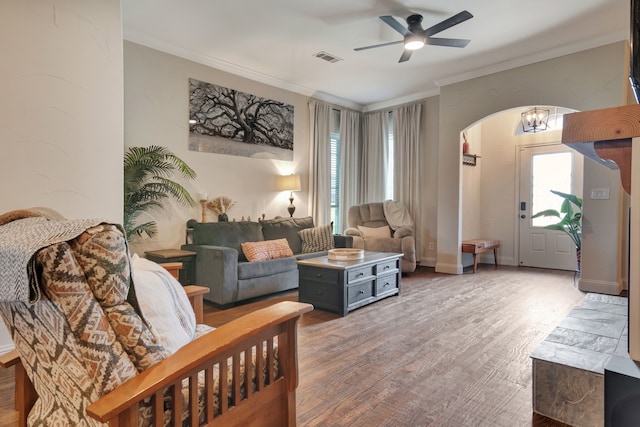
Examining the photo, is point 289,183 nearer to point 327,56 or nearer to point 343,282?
point 327,56

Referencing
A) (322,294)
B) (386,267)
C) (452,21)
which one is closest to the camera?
(452,21)

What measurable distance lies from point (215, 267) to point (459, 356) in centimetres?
230

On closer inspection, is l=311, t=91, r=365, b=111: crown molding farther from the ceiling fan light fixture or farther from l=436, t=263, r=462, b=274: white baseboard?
l=436, t=263, r=462, b=274: white baseboard

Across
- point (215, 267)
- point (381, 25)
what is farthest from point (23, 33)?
point (381, 25)

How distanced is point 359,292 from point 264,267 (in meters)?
1.06

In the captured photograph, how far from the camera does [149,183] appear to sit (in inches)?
Result: 155

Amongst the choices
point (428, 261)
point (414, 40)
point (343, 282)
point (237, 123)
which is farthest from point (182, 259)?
point (428, 261)

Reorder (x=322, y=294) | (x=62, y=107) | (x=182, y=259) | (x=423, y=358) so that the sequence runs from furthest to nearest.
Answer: (x=182, y=259) < (x=322, y=294) < (x=62, y=107) < (x=423, y=358)

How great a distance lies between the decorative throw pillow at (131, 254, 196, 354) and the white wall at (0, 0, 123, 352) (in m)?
1.62

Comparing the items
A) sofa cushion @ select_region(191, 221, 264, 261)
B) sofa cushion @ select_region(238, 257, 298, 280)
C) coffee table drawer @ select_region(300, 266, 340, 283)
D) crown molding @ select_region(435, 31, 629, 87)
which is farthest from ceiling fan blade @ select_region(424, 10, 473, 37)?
sofa cushion @ select_region(191, 221, 264, 261)

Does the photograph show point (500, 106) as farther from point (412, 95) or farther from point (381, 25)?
point (381, 25)

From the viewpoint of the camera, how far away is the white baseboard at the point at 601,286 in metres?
4.07

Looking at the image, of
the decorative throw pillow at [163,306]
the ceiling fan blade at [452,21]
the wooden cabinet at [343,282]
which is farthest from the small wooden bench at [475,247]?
the decorative throw pillow at [163,306]

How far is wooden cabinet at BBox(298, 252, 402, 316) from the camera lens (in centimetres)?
331
